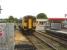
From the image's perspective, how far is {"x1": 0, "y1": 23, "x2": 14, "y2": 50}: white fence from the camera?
1101 cm

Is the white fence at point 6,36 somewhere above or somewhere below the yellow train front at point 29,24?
above

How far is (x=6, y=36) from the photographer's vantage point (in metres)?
11.1

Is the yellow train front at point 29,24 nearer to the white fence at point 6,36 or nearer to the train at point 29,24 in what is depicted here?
the train at point 29,24

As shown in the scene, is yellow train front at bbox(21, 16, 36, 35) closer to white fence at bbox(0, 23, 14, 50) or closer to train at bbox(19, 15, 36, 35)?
train at bbox(19, 15, 36, 35)

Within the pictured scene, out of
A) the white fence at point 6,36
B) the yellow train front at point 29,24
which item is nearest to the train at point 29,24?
the yellow train front at point 29,24

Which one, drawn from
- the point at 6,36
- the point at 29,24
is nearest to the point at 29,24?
the point at 29,24

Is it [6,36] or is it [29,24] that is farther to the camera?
[29,24]

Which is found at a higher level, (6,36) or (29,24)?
(6,36)

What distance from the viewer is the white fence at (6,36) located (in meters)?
11.0

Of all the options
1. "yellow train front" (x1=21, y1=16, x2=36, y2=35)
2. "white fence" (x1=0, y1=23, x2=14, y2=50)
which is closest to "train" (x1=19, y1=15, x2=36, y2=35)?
"yellow train front" (x1=21, y1=16, x2=36, y2=35)

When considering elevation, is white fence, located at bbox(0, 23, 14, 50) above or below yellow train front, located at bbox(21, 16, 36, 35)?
above

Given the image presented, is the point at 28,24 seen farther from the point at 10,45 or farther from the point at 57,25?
the point at 10,45

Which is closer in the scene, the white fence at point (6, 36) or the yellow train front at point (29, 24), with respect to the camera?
the white fence at point (6, 36)

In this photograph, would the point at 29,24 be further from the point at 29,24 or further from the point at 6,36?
the point at 6,36
